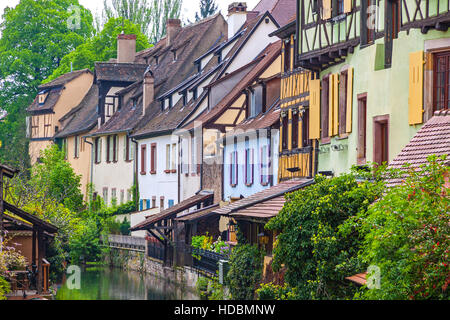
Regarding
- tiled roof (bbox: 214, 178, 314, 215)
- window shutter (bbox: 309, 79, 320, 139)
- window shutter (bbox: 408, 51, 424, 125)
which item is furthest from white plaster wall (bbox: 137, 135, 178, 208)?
window shutter (bbox: 408, 51, 424, 125)

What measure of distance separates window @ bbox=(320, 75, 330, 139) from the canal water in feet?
26.9

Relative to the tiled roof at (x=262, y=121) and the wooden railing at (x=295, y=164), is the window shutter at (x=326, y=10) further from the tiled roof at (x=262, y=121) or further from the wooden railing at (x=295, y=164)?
the tiled roof at (x=262, y=121)

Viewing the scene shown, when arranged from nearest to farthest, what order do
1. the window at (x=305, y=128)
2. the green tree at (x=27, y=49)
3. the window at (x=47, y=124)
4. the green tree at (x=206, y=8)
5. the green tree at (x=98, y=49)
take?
1. the window at (x=305, y=128)
2. the green tree at (x=98, y=49)
3. the window at (x=47, y=124)
4. the green tree at (x=27, y=49)
5. the green tree at (x=206, y=8)

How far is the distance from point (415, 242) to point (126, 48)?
44413 mm

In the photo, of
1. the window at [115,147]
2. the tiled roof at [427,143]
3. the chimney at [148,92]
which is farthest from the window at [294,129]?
the window at [115,147]

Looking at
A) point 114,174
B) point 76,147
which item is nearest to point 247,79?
point 114,174

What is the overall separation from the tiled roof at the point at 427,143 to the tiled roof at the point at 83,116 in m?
39.0

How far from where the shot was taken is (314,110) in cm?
2445

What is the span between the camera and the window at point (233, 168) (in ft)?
109

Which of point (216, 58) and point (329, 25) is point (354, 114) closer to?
point (329, 25)

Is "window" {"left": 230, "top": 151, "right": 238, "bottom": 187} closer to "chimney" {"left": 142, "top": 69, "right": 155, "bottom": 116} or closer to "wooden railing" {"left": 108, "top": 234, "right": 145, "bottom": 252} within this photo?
"wooden railing" {"left": 108, "top": 234, "right": 145, "bottom": 252}

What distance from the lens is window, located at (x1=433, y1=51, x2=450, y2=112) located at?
17.8 metres

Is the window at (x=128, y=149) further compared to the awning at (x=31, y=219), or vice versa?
the window at (x=128, y=149)
